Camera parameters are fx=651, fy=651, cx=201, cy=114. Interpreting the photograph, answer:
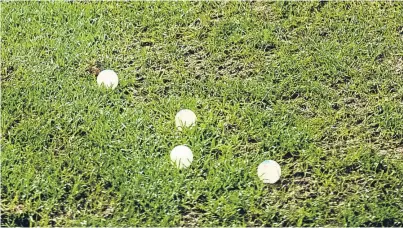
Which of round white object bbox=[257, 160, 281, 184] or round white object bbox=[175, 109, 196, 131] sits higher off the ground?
round white object bbox=[175, 109, 196, 131]

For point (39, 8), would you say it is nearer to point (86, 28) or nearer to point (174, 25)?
point (86, 28)

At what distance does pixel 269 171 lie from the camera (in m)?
3.24

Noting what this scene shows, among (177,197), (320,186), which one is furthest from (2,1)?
(320,186)

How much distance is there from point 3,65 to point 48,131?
667mm

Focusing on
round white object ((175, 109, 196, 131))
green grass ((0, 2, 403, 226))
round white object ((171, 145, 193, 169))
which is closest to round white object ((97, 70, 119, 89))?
green grass ((0, 2, 403, 226))

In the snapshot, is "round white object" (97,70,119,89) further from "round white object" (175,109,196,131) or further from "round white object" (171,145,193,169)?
"round white object" (171,145,193,169)

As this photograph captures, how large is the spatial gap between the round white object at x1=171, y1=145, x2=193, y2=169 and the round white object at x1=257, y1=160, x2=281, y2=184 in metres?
0.35

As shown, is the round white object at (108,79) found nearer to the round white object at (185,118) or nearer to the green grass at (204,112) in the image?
the green grass at (204,112)

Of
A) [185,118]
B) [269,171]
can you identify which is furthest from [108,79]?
[269,171]

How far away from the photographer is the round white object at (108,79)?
3.71 meters

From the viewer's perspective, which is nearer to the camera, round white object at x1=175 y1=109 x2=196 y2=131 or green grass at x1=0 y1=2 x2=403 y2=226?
green grass at x1=0 y1=2 x2=403 y2=226

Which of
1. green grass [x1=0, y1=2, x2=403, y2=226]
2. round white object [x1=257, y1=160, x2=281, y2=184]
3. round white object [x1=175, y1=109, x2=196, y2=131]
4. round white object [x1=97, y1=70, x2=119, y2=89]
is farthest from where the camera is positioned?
round white object [x1=97, y1=70, x2=119, y2=89]

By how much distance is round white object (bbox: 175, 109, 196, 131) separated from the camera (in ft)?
11.4

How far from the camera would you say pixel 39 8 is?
4254 millimetres
